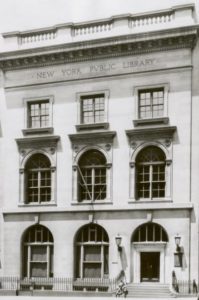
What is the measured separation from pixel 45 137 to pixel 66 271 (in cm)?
673

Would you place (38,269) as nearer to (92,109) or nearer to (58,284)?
(58,284)

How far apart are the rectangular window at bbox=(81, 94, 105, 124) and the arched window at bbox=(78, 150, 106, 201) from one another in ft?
5.28

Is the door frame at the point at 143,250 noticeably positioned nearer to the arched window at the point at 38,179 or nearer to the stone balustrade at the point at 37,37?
the arched window at the point at 38,179

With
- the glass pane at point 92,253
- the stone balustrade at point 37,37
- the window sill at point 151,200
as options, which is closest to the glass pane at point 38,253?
the glass pane at point 92,253

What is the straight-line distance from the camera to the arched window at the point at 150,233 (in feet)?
89.6

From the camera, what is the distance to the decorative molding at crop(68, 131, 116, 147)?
28.2 metres

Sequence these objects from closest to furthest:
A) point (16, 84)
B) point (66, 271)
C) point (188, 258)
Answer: point (188, 258) → point (66, 271) → point (16, 84)

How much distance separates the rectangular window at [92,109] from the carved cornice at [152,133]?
1.91 metres

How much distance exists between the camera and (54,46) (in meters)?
29.4

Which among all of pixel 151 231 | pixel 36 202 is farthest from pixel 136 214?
pixel 36 202

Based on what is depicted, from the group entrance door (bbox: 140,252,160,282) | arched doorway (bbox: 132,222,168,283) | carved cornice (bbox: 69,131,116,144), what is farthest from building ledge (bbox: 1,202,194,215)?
carved cornice (bbox: 69,131,116,144)

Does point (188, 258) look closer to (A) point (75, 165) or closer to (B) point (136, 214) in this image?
(B) point (136, 214)

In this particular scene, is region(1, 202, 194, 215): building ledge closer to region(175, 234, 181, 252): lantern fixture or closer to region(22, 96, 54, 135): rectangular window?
region(175, 234, 181, 252): lantern fixture

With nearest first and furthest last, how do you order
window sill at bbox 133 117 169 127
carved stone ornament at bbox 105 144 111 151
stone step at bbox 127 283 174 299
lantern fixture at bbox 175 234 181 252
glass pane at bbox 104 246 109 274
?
stone step at bbox 127 283 174 299
lantern fixture at bbox 175 234 181 252
window sill at bbox 133 117 169 127
glass pane at bbox 104 246 109 274
carved stone ornament at bbox 105 144 111 151
